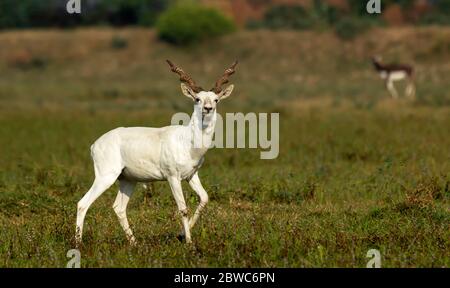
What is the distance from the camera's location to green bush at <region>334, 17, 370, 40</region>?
1994 inches

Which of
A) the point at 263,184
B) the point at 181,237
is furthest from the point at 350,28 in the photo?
the point at 181,237

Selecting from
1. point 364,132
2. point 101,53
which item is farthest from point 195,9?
point 364,132

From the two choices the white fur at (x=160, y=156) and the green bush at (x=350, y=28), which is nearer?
the white fur at (x=160, y=156)

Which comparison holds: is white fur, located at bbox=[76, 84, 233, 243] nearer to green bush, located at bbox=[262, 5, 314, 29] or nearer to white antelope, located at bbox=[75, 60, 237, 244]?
white antelope, located at bbox=[75, 60, 237, 244]

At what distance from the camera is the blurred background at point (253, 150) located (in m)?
8.45

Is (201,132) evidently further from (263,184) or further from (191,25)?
(191,25)

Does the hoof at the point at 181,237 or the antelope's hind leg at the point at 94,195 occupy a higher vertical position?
the antelope's hind leg at the point at 94,195

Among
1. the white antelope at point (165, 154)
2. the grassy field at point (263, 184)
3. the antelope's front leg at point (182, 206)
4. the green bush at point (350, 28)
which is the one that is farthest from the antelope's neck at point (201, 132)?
the green bush at point (350, 28)

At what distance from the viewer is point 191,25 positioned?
54094 millimetres

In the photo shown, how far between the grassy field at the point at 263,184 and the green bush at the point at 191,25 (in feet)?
45.8

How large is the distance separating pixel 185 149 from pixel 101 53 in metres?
43.6

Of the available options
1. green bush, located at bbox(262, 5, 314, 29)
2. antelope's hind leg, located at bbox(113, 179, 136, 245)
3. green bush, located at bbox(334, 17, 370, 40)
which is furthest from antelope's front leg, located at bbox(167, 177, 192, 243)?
green bush, located at bbox(262, 5, 314, 29)

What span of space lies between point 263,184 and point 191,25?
142 feet

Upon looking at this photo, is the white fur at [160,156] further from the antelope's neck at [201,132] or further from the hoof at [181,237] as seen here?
the hoof at [181,237]
